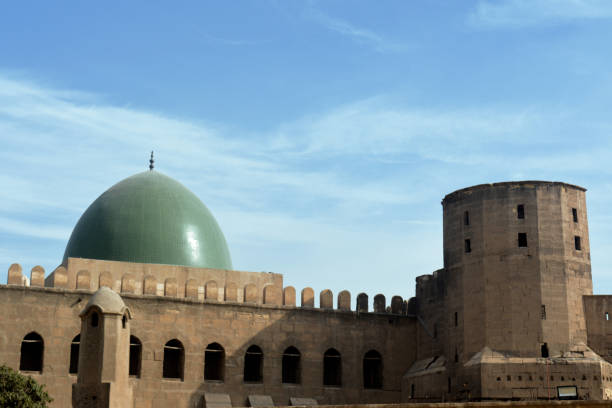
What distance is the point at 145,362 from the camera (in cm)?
2398

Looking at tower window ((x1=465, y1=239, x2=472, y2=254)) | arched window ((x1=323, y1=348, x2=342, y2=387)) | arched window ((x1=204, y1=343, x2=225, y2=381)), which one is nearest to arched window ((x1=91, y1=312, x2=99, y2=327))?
arched window ((x1=204, y1=343, x2=225, y2=381))

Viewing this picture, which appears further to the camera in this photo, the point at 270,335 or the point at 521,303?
the point at 270,335

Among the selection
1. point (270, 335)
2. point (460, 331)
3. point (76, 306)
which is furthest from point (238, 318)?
point (460, 331)

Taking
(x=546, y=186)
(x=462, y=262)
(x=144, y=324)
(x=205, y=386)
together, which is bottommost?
(x=205, y=386)

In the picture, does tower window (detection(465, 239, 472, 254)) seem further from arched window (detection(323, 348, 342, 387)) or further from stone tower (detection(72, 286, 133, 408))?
stone tower (detection(72, 286, 133, 408))

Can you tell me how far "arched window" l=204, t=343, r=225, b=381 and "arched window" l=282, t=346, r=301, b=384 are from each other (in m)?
1.81

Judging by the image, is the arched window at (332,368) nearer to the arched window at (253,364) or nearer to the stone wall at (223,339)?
the stone wall at (223,339)

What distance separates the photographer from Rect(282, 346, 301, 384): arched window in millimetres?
25953

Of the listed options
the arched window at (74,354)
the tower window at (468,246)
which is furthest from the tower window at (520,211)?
the arched window at (74,354)

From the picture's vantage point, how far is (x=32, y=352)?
2423cm

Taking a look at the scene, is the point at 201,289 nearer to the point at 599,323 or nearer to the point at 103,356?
the point at 103,356

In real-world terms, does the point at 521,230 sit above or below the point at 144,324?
above

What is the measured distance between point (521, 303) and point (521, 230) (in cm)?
188

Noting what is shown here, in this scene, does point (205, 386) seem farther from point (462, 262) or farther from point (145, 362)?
point (462, 262)
